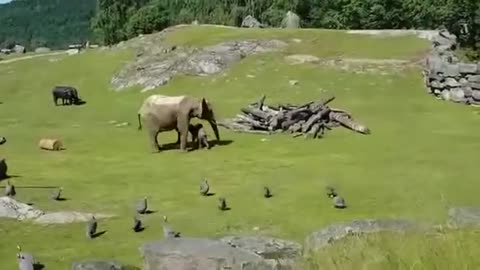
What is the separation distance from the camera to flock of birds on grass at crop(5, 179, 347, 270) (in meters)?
15.1

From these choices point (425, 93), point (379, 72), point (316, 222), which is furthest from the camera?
point (379, 72)

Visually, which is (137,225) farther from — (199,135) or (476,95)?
(476,95)

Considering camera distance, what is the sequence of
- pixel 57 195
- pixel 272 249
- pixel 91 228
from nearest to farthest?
pixel 272 249 < pixel 91 228 < pixel 57 195

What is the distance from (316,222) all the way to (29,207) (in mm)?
7140

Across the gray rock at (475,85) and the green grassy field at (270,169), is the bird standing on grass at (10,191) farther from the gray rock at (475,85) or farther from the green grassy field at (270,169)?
the gray rock at (475,85)

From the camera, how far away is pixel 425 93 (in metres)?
40.8

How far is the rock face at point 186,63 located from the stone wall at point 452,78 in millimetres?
12686

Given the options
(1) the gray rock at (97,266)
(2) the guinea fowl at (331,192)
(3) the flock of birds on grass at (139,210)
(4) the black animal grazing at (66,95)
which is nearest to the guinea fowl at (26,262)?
(3) the flock of birds on grass at (139,210)

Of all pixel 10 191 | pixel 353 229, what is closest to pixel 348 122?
pixel 10 191

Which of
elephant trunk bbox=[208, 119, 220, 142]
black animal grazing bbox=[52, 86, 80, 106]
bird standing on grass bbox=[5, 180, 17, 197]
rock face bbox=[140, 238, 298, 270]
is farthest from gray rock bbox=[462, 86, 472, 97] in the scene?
rock face bbox=[140, 238, 298, 270]

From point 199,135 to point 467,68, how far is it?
14334mm

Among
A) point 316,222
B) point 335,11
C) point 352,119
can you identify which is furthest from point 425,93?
point 335,11

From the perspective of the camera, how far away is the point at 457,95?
38.1 meters

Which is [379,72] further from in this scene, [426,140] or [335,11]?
[335,11]
